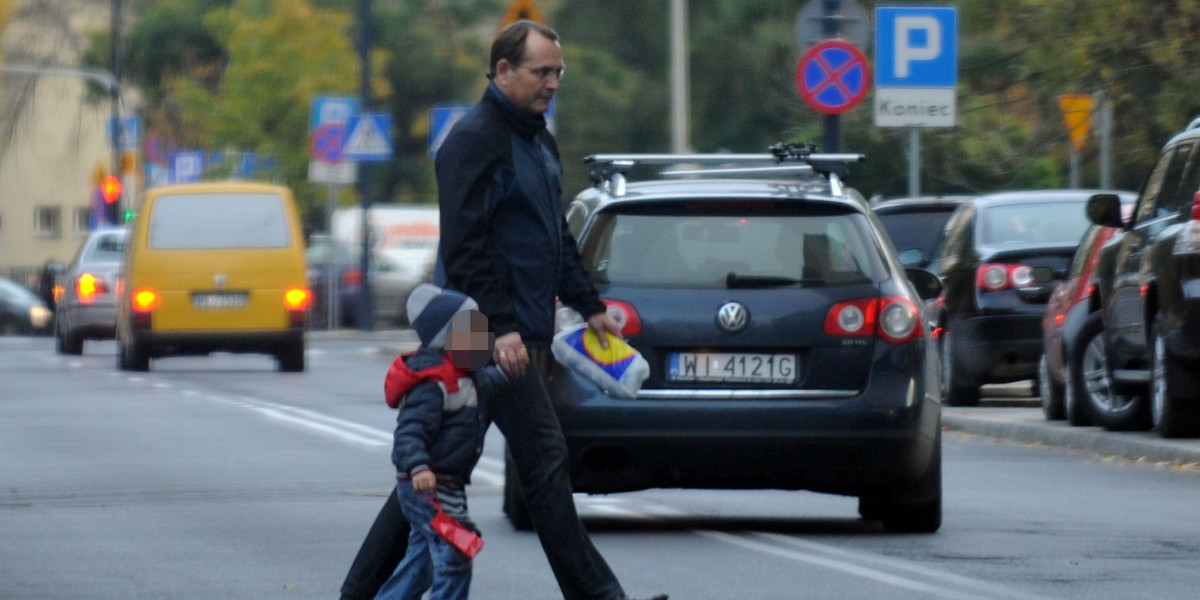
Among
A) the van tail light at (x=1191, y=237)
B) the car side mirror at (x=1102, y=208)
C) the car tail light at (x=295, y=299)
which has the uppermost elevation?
the car side mirror at (x=1102, y=208)

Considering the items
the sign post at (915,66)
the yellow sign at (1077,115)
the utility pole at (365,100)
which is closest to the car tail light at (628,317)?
the sign post at (915,66)

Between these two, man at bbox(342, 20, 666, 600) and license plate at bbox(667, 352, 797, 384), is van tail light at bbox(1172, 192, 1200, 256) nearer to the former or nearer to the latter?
license plate at bbox(667, 352, 797, 384)

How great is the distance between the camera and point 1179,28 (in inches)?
806

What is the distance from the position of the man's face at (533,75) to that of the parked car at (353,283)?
36.4 metres

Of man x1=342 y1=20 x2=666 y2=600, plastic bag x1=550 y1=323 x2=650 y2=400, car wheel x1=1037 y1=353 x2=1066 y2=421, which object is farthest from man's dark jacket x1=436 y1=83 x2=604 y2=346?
car wheel x1=1037 y1=353 x2=1066 y2=421

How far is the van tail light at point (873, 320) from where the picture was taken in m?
10.2

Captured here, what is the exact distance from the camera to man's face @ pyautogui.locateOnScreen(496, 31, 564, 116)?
289 inches

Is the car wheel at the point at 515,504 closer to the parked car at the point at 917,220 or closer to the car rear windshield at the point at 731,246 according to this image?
the car rear windshield at the point at 731,246

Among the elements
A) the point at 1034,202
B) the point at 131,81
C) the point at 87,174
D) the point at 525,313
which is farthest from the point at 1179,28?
the point at 87,174

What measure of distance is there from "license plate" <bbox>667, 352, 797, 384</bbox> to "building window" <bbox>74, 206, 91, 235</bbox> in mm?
83141

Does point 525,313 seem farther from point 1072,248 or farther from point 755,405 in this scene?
point 1072,248

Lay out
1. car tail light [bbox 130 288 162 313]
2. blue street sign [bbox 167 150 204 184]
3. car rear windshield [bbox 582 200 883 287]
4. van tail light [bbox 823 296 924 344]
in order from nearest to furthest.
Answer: van tail light [bbox 823 296 924 344] → car rear windshield [bbox 582 200 883 287] → car tail light [bbox 130 288 162 313] → blue street sign [bbox 167 150 204 184]

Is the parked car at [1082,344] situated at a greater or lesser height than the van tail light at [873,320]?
lesser

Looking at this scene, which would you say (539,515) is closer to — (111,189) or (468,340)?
(468,340)
